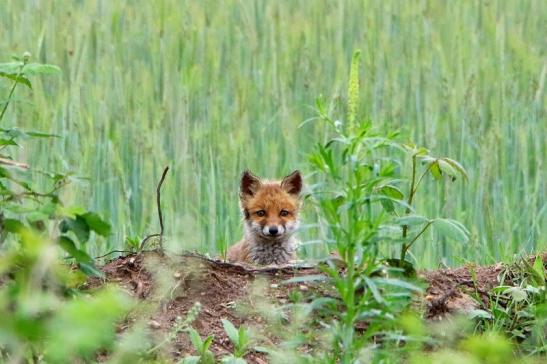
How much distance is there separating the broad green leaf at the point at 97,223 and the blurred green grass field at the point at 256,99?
3.02 m

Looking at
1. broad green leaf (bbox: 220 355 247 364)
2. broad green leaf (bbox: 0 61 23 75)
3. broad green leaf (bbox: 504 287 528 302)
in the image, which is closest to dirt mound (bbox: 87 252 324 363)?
broad green leaf (bbox: 220 355 247 364)

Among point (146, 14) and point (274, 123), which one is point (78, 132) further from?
point (146, 14)

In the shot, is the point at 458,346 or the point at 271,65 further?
the point at 271,65

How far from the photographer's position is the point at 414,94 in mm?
8141

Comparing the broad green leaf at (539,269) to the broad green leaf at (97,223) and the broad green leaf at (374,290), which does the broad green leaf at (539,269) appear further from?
the broad green leaf at (97,223)

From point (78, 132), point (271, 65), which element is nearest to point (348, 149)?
point (78, 132)

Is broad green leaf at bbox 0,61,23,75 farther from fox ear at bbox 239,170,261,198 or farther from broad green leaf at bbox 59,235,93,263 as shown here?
fox ear at bbox 239,170,261,198

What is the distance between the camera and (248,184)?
6727 millimetres

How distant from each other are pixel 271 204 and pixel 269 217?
8 centimetres

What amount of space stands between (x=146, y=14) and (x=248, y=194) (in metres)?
2.61

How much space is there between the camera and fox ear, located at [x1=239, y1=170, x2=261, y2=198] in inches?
261

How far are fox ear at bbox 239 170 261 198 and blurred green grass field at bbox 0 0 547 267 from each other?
216 mm

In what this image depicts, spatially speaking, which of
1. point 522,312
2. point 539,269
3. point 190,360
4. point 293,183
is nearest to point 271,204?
point 293,183

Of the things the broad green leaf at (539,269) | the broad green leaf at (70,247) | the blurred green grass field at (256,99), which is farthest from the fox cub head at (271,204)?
the broad green leaf at (70,247)
